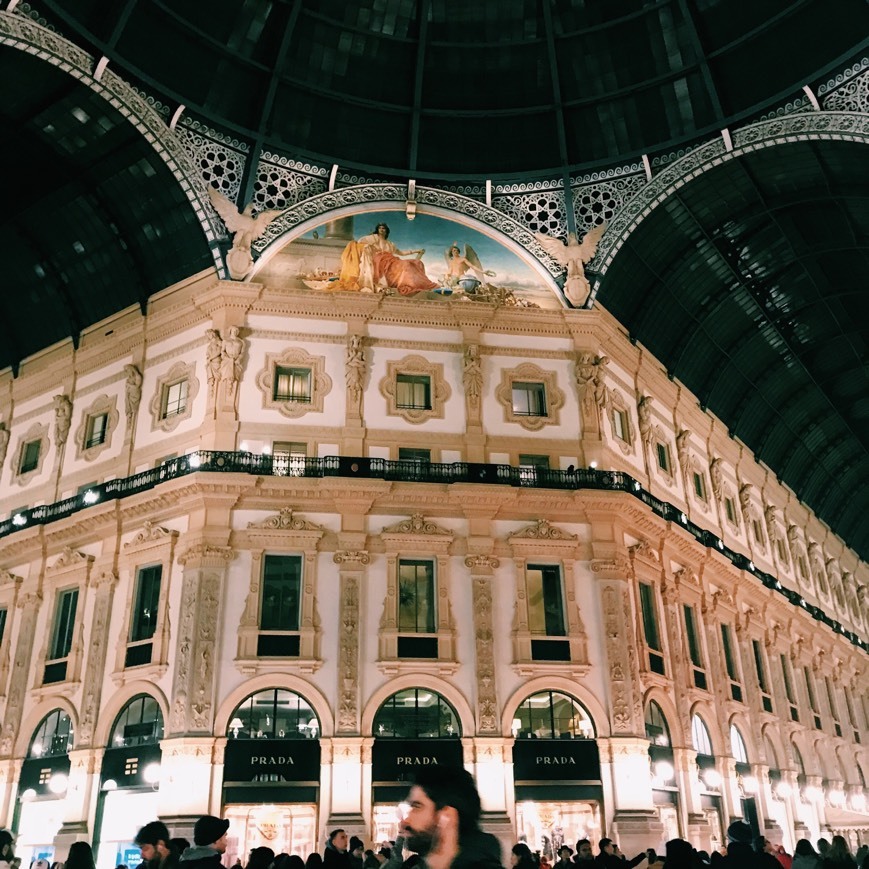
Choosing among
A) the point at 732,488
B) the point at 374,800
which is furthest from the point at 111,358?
the point at 732,488

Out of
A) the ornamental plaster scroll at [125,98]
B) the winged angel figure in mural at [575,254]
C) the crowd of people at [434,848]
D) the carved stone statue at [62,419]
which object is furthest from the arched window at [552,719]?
the carved stone statue at [62,419]

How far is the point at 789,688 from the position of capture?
47656mm

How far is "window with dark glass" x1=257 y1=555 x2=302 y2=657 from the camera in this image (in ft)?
97.3

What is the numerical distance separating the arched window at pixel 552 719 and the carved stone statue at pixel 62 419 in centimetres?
2161

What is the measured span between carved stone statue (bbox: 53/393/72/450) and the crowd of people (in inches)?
1051

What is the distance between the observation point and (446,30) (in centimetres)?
3725

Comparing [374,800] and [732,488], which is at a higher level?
[732,488]

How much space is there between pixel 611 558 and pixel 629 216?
1448 centimetres

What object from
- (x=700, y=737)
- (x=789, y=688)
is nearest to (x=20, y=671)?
(x=700, y=737)

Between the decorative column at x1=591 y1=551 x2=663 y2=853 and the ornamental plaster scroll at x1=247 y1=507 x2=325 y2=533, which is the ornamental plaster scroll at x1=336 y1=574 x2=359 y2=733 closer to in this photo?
the ornamental plaster scroll at x1=247 y1=507 x2=325 y2=533

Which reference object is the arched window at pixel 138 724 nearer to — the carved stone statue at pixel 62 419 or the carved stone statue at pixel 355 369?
the carved stone statue at pixel 355 369

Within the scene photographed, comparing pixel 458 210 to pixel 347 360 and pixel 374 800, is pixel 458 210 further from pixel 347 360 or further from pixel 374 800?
pixel 374 800

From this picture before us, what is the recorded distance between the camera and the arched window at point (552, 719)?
30.2 meters

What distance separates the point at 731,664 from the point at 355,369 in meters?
21.9
